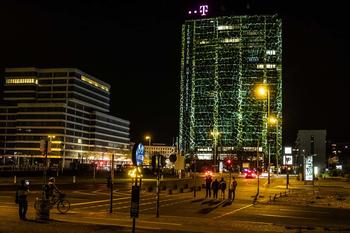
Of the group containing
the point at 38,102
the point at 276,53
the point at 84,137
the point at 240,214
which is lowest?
the point at 240,214

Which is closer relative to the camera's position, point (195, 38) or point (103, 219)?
point (103, 219)

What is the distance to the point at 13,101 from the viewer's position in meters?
182

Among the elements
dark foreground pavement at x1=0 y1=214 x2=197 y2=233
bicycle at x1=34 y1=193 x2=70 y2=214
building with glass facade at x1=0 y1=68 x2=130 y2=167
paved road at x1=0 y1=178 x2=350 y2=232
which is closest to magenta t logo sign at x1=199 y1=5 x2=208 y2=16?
building with glass facade at x1=0 y1=68 x2=130 y2=167

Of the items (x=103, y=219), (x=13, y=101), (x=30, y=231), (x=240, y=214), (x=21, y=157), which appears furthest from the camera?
(x=13, y=101)

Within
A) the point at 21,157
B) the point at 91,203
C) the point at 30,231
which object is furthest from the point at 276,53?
the point at 30,231

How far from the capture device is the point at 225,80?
602 ft

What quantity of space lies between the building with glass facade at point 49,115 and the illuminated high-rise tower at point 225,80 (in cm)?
3734

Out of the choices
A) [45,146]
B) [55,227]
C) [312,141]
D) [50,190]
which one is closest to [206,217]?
[50,190]

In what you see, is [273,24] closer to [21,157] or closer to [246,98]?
[246,98]

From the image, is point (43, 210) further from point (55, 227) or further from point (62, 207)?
point (62, 207)

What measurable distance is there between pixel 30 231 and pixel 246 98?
166 meters

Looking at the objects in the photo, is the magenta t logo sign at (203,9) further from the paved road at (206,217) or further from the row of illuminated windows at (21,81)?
the paved road at (206,217)

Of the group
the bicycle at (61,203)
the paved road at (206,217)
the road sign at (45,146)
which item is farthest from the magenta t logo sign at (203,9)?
the road sign at (45,146)

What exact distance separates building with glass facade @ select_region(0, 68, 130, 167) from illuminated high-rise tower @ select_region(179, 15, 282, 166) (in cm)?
3734
